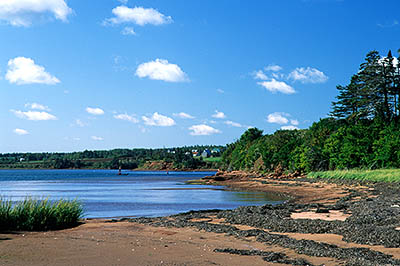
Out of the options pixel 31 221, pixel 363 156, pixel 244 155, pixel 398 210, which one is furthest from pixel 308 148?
pixel 31 221

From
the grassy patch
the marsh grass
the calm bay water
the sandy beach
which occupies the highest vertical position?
the grassy patch

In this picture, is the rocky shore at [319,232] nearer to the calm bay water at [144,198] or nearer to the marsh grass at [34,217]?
the marsh grass at [34,217]

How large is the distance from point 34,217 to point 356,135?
55289 millimetres

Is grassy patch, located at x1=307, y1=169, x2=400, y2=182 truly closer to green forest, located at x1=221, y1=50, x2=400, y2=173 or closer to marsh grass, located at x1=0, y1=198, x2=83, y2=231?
green forest, located at x1=221, y1=50, x2=400, y2=173

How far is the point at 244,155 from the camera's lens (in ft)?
391

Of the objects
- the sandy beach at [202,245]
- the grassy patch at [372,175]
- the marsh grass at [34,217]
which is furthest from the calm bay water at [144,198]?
the grassy patch at [372,175]

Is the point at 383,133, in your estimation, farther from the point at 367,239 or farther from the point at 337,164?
the point at 367,239

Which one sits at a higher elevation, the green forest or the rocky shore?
the green forest

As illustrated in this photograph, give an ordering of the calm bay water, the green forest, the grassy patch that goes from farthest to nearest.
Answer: the green forest
the grassy patch
the calm bay water

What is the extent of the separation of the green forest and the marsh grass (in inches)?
1835

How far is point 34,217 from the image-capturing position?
18375 millimetres

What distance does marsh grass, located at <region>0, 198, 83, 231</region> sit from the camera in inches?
706

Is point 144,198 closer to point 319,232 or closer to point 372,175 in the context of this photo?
point 372,175

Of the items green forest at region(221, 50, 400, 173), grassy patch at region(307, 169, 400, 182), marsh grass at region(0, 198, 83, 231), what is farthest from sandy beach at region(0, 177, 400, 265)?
green forest at region(221, 50, 400, 173)
